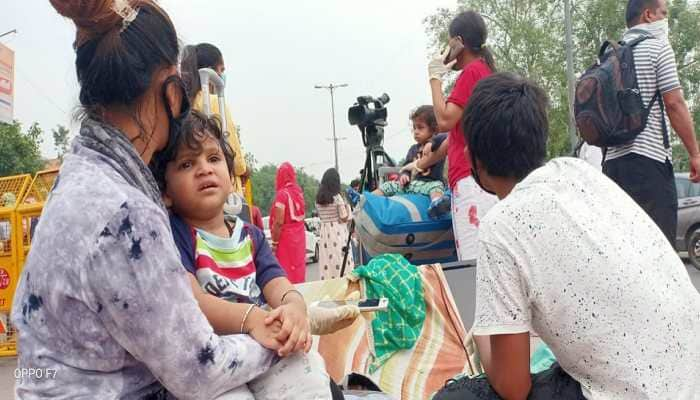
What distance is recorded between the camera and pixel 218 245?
1.70 m

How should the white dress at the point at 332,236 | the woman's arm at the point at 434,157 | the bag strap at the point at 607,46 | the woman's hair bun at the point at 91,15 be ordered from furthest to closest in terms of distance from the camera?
1. the white dress at the point at 332,236
2. the woman's arm at the point at 434,157
3. the bag strap at the point at 607,46
4. the woman's hair bun at the point at 91,15

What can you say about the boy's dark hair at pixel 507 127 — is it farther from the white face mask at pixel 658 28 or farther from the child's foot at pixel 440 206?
the child's foot at pixel 440 206

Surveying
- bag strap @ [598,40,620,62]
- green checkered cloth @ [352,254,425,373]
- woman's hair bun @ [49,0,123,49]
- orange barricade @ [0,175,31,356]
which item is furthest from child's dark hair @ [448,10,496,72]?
orange barricade @ [0,175,31,356]

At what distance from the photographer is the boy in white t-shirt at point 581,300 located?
1.47 m

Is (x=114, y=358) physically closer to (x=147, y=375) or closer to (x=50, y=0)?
(x=147, y=375)

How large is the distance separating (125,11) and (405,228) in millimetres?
2827

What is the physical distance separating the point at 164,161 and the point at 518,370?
1.00 metres

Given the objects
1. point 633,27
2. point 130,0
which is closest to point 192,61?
point 130,0

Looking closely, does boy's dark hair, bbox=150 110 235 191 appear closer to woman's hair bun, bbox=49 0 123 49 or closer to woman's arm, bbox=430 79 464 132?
woman's hair bun, bbox=49 0 123 49

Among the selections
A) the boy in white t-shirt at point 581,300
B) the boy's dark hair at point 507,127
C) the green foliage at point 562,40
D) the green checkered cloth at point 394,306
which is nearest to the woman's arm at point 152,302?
the boy in white t-shirt at point 581,300

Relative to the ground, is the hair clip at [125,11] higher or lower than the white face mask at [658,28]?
lower

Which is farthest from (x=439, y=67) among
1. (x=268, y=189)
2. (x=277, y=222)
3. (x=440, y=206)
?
(x=268, y=189)

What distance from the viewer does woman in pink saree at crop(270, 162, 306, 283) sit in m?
6.52

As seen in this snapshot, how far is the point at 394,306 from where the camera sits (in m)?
2.96
